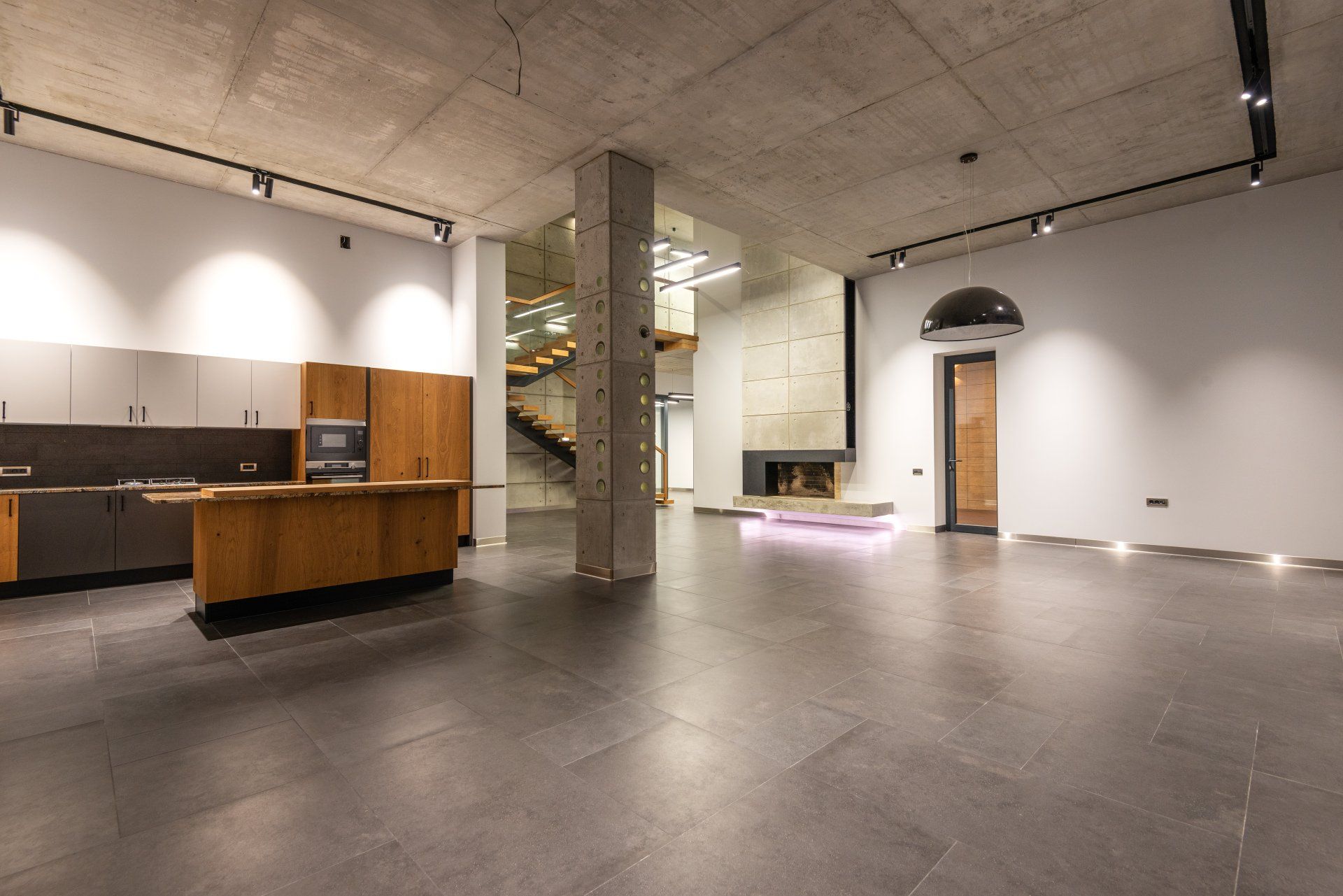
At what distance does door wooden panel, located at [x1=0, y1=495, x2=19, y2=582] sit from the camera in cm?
518

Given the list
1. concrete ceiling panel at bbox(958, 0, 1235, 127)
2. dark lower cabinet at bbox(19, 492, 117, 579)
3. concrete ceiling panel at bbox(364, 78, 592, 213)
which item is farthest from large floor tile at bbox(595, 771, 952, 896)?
dark lower cabinet at bbox(19, 492, 117, 579)

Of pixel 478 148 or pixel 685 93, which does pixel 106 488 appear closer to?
pixel 478 148

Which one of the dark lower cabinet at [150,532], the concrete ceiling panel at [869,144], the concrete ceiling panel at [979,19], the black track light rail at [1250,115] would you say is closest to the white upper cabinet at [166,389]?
the dark lower cabinet at [150,532]

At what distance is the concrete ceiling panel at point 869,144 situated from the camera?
5.14m

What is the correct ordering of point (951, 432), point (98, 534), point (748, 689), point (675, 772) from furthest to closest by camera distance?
point (951, 432), point (98, 534), point (748, 689), point (675, 772)

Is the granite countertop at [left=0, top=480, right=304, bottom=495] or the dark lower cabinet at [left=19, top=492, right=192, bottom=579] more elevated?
the granite countertop at [left=0, top=480, right=304, bottom=495]

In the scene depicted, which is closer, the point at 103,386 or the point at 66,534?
the point at 66,534

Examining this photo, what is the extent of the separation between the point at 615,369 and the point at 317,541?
9.62ft

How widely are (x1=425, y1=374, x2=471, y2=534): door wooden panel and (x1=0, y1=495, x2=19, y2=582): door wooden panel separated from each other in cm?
361

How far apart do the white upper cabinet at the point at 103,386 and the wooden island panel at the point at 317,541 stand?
2284mm

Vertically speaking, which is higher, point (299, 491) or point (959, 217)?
point (959, 217)

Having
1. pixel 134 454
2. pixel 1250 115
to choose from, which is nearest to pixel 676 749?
pixel 134 454

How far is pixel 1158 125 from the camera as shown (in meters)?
5.48

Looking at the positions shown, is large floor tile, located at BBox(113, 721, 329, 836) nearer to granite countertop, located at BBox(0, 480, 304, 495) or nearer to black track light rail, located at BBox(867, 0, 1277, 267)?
granite countertop, located at BBox(0, 480, 304, 495)
